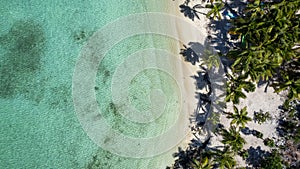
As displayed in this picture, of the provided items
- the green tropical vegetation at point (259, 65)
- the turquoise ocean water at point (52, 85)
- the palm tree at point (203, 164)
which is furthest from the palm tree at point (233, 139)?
the turquoise ocean water at point (52, 85)

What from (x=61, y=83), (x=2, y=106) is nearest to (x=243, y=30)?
(x=61, y=83)

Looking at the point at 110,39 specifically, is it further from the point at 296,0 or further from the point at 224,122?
the point at 296,0

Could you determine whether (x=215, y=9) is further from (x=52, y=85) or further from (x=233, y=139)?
(x=52, y=85)

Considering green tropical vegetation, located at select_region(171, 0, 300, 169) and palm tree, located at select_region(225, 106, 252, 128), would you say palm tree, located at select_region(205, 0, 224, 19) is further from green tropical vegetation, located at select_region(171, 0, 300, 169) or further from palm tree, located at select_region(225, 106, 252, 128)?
palm tree, located at select_region(225, 106, 252, 128)

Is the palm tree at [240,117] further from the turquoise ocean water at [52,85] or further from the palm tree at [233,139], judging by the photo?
the turquoise ocean water at [52,85]

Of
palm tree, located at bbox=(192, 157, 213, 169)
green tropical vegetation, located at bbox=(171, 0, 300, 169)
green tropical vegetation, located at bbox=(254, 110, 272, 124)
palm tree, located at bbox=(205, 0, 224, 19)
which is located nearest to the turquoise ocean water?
palm tree, located at bbox=(192, 157, 213, 169)
